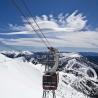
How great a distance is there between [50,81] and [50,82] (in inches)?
3.5

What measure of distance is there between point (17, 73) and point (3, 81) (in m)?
10.5

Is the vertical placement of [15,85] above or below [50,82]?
below

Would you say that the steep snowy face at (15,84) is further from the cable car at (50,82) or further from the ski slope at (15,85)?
the cable car at (50,82)

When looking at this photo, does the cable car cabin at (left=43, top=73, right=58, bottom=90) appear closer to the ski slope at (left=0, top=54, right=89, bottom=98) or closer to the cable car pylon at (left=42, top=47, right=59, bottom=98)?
the cable car pylon at (left=42, top=47, right=59, bottom=98)

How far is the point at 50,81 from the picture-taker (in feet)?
86.2

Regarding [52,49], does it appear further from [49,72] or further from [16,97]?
[16,97]

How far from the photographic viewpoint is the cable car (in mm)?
26141

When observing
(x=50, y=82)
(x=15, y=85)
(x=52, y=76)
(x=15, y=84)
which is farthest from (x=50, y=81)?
(x=15, y=84)

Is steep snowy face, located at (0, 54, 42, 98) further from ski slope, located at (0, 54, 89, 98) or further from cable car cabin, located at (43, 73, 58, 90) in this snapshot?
cable car cabin, located at (43, 73, 58, 90)

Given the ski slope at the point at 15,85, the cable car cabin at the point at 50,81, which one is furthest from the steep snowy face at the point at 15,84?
the cable car cabin at the point at 50,81

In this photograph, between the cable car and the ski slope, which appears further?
the ski slope

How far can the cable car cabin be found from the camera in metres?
26.1

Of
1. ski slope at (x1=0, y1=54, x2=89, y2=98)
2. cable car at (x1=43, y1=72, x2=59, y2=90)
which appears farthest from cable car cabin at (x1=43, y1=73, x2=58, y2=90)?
ski slope at (x1=0, y1=54, x2=89, y2=98)

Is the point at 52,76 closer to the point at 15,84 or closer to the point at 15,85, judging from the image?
the point at 15,85
